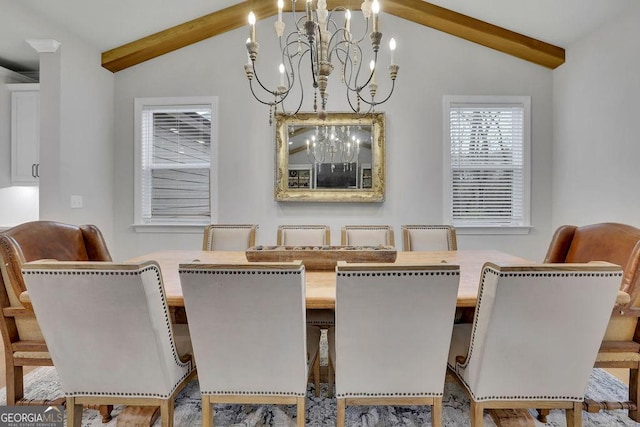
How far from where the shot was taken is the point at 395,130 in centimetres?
343

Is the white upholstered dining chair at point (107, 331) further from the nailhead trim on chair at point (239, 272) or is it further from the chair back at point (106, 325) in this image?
the nailhead trim on chair at point (239, 272)

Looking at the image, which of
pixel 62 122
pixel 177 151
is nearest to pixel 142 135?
A: pixel 177 151

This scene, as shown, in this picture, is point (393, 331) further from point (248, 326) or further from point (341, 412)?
point (248, 326)

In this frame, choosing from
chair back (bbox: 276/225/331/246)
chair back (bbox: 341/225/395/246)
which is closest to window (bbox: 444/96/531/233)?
chair back (bbox: 341/225/395/246)

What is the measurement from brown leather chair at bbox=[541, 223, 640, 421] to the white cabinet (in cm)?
479

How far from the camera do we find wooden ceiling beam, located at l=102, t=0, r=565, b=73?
10.3 feet

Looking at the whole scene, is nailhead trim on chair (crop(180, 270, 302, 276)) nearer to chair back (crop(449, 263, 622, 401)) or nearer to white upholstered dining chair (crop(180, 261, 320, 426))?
white upholstered dining chair (crop(180, 261, 320, 426))

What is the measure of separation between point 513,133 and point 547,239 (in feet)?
3.85

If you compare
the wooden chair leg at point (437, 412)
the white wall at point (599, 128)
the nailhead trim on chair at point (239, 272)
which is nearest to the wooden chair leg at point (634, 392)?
the wooden chair leg at point (437, 412)

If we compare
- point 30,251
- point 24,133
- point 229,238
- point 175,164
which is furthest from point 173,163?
point 30,251

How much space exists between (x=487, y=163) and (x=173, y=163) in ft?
11.1

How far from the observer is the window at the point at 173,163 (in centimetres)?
353

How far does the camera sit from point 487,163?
3455 millimetres

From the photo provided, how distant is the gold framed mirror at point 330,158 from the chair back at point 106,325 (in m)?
2.31
